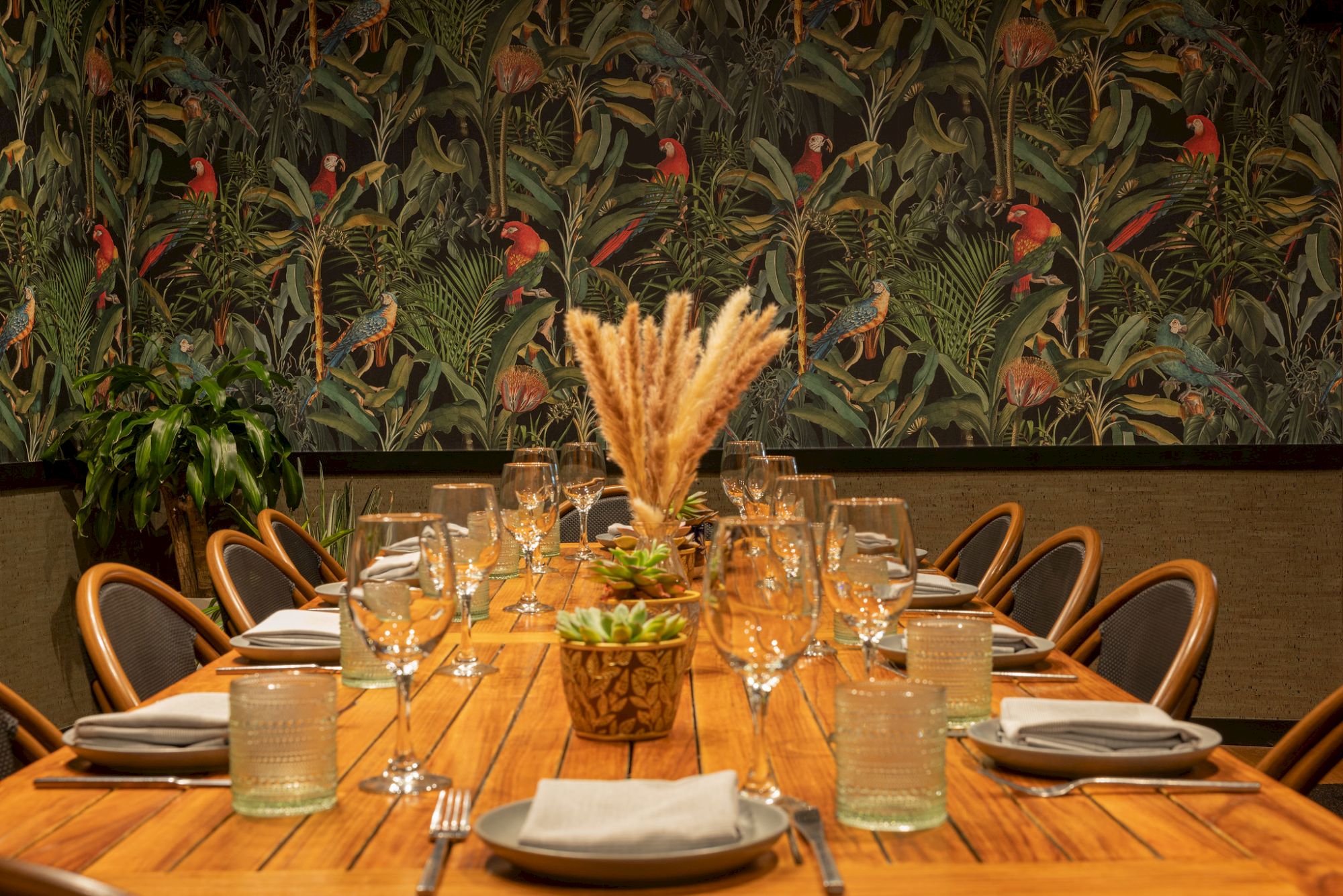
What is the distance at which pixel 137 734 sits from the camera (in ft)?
4.23

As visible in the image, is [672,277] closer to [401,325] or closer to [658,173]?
[658,173]

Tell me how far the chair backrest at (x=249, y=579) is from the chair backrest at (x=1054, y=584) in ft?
5.03

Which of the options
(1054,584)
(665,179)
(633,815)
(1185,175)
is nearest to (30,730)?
(633,815)

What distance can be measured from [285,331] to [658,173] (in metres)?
1.56

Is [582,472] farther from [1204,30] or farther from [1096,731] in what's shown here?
[1204,30]

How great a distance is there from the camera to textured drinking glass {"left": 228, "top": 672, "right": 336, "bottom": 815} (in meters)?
1.13

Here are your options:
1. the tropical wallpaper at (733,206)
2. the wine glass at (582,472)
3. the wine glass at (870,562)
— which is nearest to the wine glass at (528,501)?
the wine glass at (582,472)

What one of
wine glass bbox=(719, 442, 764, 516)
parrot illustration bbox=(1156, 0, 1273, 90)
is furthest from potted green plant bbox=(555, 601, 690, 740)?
parrot illustration bbox=(1156, 0, 1273, 90)

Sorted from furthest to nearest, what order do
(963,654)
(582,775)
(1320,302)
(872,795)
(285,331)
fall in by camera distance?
(285,331)
(1320,302)
(963,654)
(582,775)
(872,795)

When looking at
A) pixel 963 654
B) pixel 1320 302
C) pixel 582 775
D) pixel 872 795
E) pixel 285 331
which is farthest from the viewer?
pixel 285 331

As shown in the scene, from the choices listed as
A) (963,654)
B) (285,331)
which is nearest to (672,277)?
(285,331)

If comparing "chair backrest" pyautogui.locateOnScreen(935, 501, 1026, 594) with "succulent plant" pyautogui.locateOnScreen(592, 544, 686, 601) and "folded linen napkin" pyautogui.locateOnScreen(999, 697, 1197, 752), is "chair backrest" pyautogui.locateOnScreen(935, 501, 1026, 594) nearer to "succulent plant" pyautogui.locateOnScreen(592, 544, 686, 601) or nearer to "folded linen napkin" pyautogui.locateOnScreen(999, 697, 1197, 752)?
"succulent plant" pyautogui.locateOnScreen(592, 544, 686, 601)

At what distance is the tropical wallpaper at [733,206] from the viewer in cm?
462

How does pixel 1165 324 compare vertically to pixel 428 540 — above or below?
above
